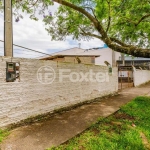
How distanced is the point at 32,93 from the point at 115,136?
9.03 feet

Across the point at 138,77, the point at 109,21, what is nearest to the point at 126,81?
the point at 138,77

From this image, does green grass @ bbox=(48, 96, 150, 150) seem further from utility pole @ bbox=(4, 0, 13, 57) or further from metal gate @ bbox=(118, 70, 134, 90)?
metal gate @ bbox=(118, 70, 134, 90)

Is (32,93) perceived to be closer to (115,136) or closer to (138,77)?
(115,136)

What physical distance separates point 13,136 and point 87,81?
14.8ft

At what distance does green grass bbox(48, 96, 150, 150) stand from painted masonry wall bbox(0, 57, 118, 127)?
175cm

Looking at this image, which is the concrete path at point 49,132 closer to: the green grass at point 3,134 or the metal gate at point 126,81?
the green grass at point 3,134

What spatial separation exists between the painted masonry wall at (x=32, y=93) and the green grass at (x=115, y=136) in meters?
1.75

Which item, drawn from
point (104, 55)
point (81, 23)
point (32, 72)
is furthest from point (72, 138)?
point (104, 55)

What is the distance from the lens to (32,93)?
4.73 metres

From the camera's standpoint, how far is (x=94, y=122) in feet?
15.7

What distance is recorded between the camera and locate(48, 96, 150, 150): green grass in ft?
10.8

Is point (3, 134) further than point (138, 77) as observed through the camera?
No

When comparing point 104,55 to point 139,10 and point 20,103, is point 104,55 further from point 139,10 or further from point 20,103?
point 20,103

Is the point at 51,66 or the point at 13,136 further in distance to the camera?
the point at 51,66
